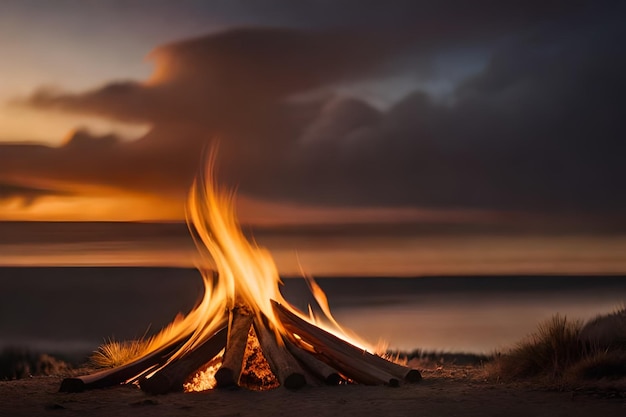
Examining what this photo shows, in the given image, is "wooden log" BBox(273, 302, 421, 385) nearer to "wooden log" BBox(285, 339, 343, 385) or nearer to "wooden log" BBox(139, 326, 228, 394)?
"wooden log" BBox(285, 339, 343, 385)

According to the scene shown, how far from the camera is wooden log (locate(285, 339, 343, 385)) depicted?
10383 mm

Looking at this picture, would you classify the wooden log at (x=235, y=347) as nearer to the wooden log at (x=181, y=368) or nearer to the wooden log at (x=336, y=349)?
the wooden log at (x=181, y=368)

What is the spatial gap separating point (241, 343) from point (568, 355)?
428cm

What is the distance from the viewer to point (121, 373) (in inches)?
432

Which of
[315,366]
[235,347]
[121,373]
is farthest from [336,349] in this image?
[121,373]

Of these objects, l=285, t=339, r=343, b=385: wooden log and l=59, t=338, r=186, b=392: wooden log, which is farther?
l=59, t=338, r=186, b=392: wooden log

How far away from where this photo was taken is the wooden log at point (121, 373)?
34.9 ft

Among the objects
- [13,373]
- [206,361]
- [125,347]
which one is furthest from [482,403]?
[13,373]

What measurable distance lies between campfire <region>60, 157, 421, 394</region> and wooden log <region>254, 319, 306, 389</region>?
12mm

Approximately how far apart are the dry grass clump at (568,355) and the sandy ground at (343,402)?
0.41 metres

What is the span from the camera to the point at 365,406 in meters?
9.21

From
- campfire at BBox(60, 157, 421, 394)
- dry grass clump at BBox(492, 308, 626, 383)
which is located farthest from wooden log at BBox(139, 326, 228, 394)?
dry grass clump at BBox(492, 308, 626, 383)

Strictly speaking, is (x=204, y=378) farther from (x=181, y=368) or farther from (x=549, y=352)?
(x=549, y=352)

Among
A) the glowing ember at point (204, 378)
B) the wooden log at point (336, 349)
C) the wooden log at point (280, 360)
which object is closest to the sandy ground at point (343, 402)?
the wooden log at point (280, 360)
